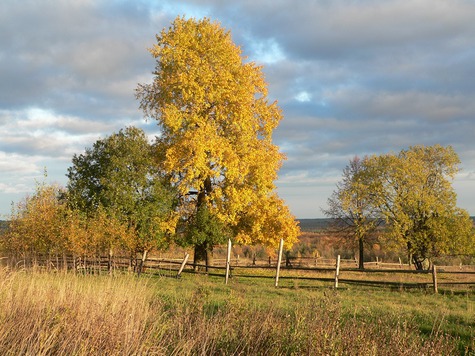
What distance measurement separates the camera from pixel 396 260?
149ft

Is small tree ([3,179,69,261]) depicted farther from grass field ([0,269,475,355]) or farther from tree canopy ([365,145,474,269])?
tree canopy ([365,145,474,269])

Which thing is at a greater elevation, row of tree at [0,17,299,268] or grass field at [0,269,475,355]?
row of tree at [0,17,299,268]

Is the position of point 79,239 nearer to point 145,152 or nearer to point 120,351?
point 145,152

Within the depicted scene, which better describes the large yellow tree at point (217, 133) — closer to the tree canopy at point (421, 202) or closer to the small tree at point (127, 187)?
the small tree at point (127, 187)

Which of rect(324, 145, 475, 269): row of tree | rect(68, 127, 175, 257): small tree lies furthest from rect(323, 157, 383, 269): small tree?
rect(68, 127, 175, 257): small tree

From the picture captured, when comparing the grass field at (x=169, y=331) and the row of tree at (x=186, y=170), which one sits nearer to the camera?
the grass field at (x=169, y=331)

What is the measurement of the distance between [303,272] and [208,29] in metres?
14.2

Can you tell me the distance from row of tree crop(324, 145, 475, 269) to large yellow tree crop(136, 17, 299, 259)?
935 cm

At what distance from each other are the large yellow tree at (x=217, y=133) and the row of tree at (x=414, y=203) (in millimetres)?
9352

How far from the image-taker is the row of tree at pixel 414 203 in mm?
28484

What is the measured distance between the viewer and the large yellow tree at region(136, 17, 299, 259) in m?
21.2

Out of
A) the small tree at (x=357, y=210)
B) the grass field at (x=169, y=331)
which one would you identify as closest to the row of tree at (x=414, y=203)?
the small tree at (x=357, y=210)

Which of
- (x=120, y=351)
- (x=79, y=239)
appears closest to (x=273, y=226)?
(x=79, y=239)

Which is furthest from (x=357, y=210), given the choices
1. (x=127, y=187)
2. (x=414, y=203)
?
(x=127, y=187)
